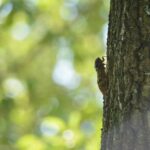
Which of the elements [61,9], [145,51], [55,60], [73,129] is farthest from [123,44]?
[55,60]

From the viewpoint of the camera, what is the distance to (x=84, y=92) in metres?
8.75

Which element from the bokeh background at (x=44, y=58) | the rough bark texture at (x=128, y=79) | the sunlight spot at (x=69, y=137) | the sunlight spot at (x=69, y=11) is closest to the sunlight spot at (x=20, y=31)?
the bokeh background at (x=44, y=58)

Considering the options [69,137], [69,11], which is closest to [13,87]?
[69,11]

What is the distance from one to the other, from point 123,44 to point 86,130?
398 centimetres

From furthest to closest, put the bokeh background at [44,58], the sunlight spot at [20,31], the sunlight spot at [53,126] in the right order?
the sunlight spot at [20,31], the bokeh background at [44,58], the sunlight spot at [53,126]

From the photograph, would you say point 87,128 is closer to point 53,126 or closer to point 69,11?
point 53,126

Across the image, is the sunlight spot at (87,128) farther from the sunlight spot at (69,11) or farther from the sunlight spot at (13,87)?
the sunlight spot at (69,11)

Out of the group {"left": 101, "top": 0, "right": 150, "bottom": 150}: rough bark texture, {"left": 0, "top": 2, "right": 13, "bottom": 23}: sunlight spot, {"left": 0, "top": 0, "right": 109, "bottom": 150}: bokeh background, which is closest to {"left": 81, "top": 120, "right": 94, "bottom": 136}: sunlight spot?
{"left": 0, "top": 0, "right": 109, "bottom": 150}: bokeh background

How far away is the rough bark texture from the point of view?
2.42m

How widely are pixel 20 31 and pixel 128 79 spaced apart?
613cm

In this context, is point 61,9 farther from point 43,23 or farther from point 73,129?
point 73,129

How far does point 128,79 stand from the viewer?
252cm

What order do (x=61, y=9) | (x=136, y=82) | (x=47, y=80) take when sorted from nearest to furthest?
(x=136, y=82), (x=61, y=9), (x=47, y=80)

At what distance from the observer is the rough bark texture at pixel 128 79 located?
2.42 metres
